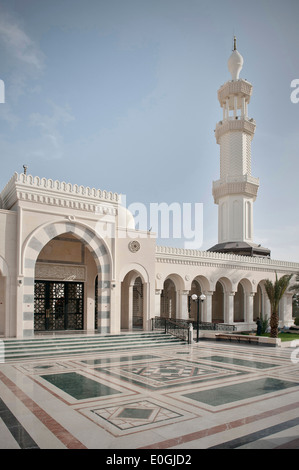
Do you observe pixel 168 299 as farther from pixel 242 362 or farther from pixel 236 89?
pixel 236 89

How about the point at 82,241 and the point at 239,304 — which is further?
the point at 239,304

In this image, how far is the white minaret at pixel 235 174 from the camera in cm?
2738

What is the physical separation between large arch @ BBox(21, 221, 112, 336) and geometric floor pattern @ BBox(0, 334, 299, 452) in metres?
2.75

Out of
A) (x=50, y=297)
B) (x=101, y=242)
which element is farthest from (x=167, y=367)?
(x=50, y=297)

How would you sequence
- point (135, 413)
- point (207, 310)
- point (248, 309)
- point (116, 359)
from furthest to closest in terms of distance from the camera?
point (248, 309) < point (207, 310) < point (116, 359) < point (135, 413)

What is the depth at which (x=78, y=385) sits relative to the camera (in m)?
8.55

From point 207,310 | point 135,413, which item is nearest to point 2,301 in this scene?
point 135,413

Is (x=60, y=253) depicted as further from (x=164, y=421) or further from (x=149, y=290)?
(x=164, y=421)

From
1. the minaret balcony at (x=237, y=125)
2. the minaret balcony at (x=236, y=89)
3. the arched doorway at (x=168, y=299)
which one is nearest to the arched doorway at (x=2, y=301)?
the arched doorway at (x=168, y=299)

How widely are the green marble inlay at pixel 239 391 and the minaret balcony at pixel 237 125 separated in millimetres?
21759

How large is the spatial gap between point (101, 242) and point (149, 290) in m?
3.48

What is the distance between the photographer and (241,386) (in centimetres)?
870

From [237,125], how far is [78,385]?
23643 mm

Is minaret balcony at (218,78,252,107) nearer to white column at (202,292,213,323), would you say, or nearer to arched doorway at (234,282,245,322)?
arched doorway at (234,282,245,322)
